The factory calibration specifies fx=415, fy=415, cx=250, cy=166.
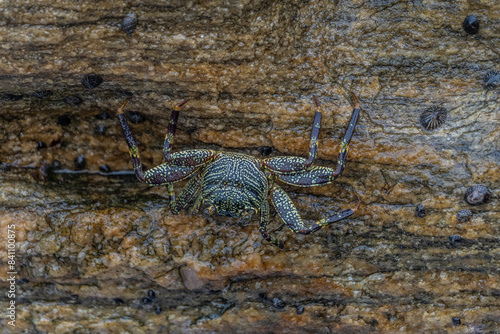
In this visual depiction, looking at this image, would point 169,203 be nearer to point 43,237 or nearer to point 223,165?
point 223,165

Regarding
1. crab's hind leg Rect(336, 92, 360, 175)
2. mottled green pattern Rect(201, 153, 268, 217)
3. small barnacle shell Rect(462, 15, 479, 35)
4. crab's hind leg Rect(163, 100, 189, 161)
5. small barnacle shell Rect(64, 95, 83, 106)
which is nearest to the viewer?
small barnacle shell Rect(462, 15, 479, 35)

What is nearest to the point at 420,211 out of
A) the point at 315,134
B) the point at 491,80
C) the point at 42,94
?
the point at 315,134

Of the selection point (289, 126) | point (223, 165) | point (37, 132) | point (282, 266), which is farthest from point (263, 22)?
point (37, 132)

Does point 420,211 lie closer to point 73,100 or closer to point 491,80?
point 491,80

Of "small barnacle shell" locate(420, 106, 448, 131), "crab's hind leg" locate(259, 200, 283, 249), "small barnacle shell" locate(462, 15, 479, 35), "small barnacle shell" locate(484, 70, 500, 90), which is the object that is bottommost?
"crab's hind leg" locate(259, 200, 283, 249)

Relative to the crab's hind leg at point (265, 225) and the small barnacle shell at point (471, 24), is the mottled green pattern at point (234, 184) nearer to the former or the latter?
the crab's hind leg at point (265, 225)

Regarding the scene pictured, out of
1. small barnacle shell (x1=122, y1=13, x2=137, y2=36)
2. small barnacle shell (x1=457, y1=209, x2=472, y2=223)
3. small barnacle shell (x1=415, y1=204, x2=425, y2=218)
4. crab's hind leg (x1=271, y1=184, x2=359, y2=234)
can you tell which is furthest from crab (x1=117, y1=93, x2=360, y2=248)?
small barnacle shell (x1=457, y1=209, x2=472, y2=223)

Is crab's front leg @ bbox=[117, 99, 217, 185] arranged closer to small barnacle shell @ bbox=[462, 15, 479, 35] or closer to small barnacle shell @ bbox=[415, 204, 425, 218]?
small barnacle shell @ bbox=[415, 204, 425, 218]
